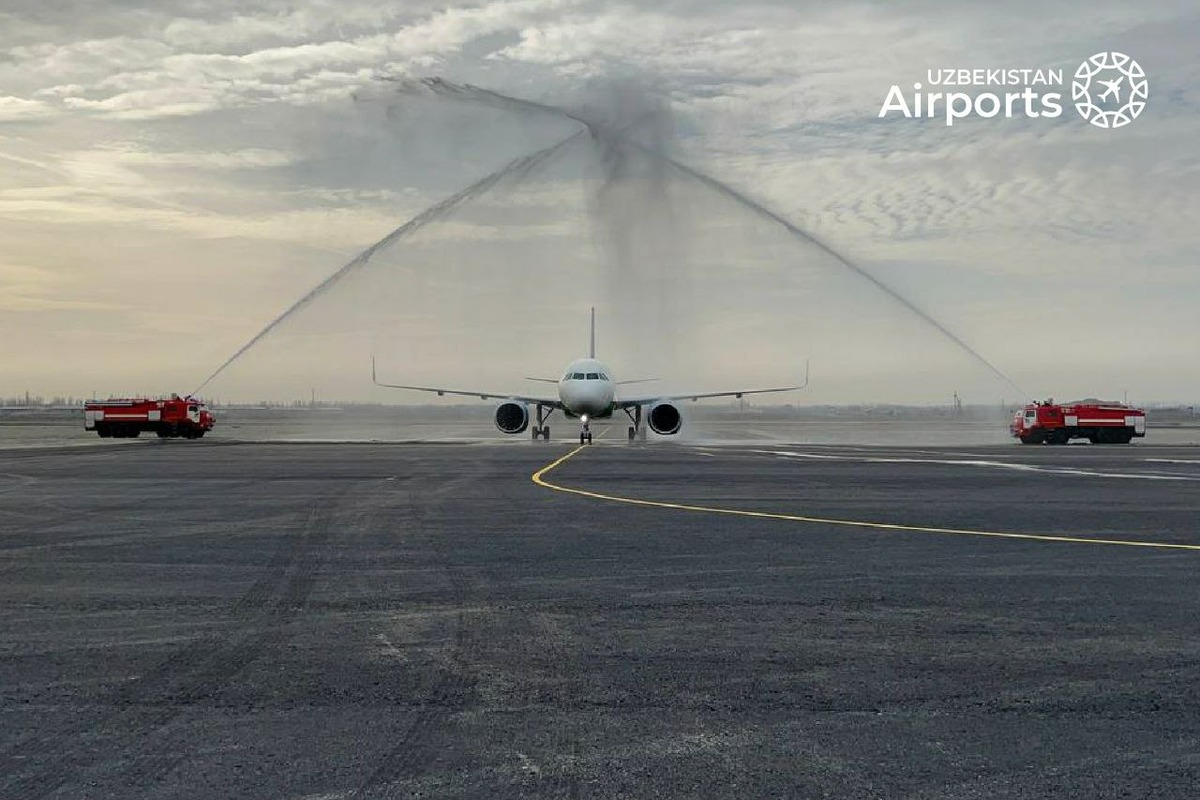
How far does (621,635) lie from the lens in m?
8.67

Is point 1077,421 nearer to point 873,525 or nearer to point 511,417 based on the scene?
point 511,417

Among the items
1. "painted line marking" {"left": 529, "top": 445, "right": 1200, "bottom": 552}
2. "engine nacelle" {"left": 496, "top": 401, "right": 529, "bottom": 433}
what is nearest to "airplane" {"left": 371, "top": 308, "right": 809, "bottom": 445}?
"engine nacelle" {"left": 496, "top": 401, "right": 529, "bottom": 433}

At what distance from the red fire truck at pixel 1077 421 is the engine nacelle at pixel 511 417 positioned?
25.2 m

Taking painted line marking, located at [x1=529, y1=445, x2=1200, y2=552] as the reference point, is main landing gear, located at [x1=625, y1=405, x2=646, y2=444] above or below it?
above

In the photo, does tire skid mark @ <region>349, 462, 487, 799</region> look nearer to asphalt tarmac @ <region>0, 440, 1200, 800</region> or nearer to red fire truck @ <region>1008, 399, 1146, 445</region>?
asphalt tarmac @ <region>0, 440, 1200, 800</region>

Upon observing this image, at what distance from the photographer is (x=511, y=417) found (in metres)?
52.9

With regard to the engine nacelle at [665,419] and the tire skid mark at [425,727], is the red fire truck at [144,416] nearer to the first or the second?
the engine nacelle at [665,419]

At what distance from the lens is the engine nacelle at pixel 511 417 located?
172 ft

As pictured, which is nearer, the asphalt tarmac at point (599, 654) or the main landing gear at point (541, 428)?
the asphalt tarmac at point (599, 654)

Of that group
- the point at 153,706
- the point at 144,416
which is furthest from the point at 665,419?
the point at 153,706

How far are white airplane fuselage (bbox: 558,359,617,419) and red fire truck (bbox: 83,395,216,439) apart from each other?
64.6 feet

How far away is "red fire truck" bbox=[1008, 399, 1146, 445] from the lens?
169 ft

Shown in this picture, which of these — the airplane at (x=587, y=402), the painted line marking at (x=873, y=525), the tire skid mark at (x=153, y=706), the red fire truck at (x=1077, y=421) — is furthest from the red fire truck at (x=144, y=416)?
the tire skid mark at (x=153, y=706)

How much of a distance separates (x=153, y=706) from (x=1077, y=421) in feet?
173
